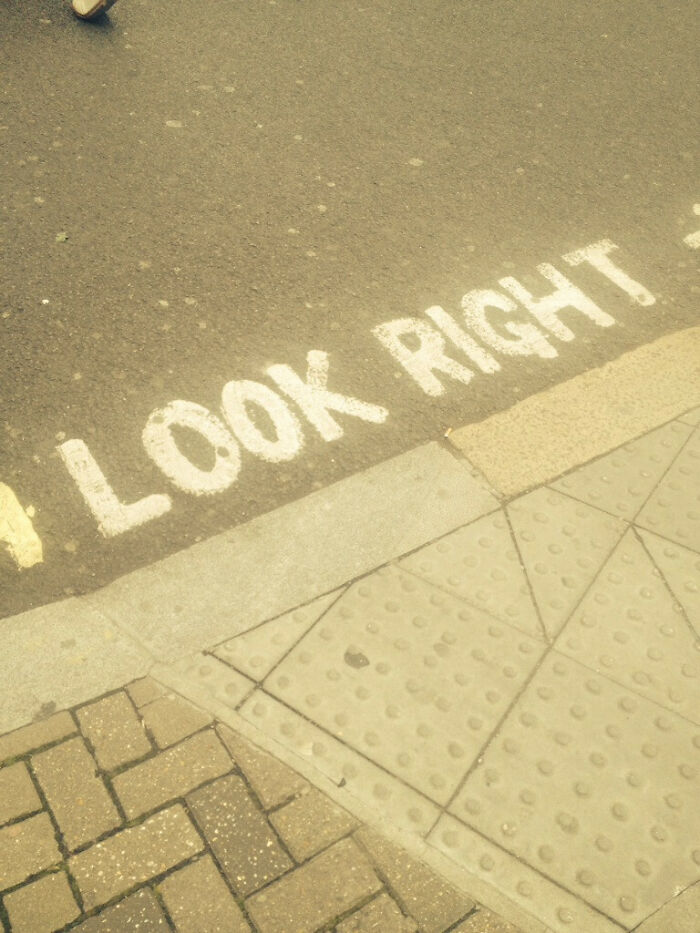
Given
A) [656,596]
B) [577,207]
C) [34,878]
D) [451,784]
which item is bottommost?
[34,878]

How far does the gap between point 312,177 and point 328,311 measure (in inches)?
49.1

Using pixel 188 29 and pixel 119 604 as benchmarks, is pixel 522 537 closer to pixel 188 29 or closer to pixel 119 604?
pixel 119 604

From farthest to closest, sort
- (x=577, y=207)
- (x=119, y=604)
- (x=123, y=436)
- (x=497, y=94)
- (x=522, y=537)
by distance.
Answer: (x=497, y=94), (x=577, y=207), (x=123, y=436), (x=522, y=537), (x=119, y=604)

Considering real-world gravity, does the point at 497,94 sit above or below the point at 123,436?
above

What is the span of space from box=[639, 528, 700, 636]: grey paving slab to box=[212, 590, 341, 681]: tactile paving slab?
1.30m

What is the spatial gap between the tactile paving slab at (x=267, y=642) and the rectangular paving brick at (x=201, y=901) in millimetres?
649

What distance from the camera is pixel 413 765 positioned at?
2.80m

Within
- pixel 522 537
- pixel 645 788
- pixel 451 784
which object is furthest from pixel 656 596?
pixel 451 784

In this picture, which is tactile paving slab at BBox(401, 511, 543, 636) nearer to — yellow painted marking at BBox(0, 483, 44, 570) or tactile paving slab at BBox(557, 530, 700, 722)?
tactile paving slab at BBox(557, 530, 700, 722)

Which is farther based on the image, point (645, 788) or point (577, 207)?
point (577, 207)

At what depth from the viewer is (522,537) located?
343 cm

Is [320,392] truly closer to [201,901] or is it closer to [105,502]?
[105,502]

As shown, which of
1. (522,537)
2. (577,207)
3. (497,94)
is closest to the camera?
(522,537)

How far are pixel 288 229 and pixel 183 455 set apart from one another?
5.69 feet
